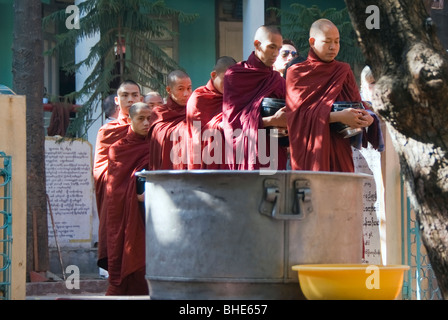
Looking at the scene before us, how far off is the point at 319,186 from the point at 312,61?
2.34 metres

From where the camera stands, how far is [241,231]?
4824mm

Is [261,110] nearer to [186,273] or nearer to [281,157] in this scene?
[281,157]

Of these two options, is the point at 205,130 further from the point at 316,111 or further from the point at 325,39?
the point at 325,39

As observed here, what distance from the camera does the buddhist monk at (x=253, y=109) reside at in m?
6.96

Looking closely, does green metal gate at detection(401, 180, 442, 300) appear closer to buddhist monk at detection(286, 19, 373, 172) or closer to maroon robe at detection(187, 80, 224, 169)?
buddhist monk at detection(286, 19, 373, 172)

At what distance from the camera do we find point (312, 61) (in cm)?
717

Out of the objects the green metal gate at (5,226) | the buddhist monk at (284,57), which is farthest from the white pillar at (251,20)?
the green metal gate at (5,226)

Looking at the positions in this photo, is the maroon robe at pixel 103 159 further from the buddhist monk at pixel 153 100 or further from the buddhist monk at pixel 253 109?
the buddhist monk at pixel 253 109

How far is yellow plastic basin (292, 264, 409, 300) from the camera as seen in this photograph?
15.4 ft

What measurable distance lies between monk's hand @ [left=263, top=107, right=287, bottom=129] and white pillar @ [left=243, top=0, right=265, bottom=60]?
835 centimetres

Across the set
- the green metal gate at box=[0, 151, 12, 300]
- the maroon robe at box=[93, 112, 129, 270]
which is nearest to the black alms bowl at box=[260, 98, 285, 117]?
the green metal gate at box=[0, 151, 12, 300]

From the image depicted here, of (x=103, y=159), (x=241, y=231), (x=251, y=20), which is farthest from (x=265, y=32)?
(x=251, y=20)

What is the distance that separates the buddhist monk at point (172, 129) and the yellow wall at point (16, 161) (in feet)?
4.04
